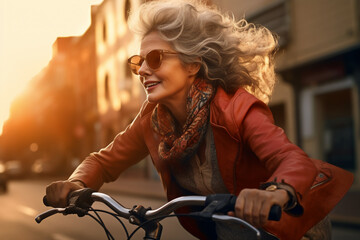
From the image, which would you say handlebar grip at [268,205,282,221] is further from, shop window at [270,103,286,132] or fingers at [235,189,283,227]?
shop window at [270,103,286,132]

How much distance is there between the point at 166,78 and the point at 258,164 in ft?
1.75

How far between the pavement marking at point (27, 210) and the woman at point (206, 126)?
9.98 meters

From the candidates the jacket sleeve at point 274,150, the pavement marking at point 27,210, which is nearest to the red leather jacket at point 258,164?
the jacket sleeve at point 274,150

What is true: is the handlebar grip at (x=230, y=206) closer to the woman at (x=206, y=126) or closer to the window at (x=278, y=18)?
the woman at (x=206, y=126)

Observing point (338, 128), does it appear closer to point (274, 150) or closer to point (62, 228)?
point (62, 228)

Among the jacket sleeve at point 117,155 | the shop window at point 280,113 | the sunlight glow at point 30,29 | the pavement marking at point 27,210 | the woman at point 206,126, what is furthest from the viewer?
the shop window at point 280,113

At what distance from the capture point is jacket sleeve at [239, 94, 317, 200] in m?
1.67

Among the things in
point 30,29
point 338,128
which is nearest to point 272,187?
point 30,29

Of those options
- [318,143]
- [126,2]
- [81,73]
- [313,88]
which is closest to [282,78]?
[313,88]

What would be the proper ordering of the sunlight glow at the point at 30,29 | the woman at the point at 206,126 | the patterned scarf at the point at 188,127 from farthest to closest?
the sunlight glow at the point at 30,29, the patterned scarf at the point at 188,127, the woman at the point at 206,126

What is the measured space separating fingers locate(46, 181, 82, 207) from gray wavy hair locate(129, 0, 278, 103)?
0.71 m

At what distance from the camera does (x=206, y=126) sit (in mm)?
2131

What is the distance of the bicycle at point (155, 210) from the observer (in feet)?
4.92

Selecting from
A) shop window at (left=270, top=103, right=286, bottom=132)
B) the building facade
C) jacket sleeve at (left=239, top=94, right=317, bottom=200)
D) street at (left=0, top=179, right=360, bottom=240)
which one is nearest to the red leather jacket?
jacket sleeve at (left=239, top=94, right=317, bottom=200)
